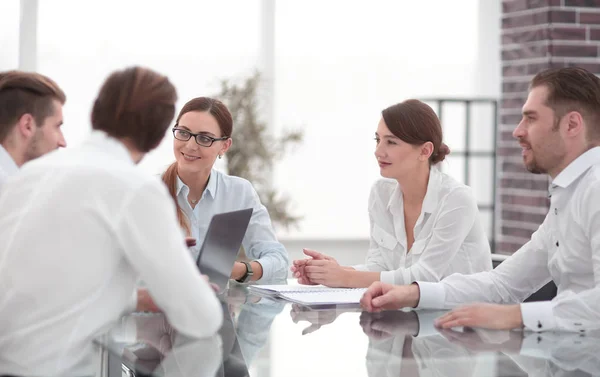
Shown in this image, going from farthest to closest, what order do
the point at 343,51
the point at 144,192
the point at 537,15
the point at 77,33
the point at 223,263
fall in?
the point at 343,51 < the point at 77,33 < the point at 537,15 < the point at 223,263 < the point at 144,192

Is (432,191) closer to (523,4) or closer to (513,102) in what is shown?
(513,102)

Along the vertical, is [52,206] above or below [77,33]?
below

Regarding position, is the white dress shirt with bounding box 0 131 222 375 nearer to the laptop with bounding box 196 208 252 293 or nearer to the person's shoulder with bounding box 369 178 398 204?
the laptop with bounding box 196 208 252 293

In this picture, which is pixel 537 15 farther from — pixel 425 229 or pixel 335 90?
pixel 425 229

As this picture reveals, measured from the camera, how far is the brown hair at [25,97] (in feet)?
7.66

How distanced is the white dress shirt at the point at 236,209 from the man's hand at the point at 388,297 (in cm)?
75

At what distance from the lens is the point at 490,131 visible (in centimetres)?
684

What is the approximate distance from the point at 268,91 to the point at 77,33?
4.68 ft

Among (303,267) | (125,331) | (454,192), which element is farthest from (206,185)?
(125,331)

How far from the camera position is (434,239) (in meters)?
3.05

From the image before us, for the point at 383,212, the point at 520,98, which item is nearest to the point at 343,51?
the point at 520,98

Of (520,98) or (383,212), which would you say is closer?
(383,212)

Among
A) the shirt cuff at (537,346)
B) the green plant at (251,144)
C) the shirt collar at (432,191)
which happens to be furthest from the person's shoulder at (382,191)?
the green plant at (251,144)

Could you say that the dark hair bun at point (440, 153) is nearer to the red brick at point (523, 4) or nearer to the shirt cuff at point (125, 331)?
the shirt cuff at point (125, 331)
